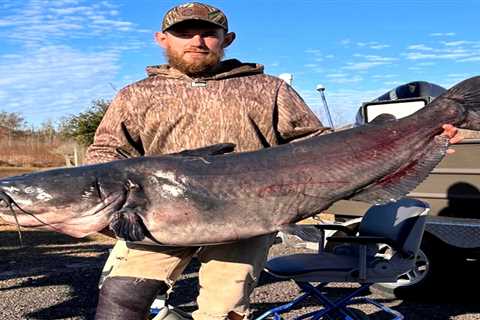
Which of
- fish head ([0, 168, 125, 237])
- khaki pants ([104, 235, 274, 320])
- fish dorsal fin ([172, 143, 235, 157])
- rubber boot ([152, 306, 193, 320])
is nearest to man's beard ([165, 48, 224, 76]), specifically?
fish dorsal fin ([172, 143, 235, 157])

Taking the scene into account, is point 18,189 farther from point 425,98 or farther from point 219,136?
point 425,98

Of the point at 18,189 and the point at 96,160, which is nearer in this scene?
the point at 18,189

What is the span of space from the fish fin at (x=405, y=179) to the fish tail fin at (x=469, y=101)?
5.3 inches

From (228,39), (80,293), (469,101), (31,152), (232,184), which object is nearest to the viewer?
(232,184)

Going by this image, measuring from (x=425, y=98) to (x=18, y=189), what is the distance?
180 inches

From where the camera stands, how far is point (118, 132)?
126 inches

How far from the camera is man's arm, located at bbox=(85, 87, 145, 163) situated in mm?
3160

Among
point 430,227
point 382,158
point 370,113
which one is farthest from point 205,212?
point 370,113

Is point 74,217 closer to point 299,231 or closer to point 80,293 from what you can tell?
point 299,231

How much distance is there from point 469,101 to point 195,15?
1360 millimetres

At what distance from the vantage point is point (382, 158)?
2.96 metres

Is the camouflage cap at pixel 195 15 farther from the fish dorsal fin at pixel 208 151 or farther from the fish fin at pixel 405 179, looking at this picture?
the fish fin at pixel 405 179

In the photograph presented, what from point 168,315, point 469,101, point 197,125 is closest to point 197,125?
point 197,125

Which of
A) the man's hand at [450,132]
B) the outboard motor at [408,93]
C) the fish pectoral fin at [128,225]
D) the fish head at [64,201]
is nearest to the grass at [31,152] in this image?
the outboard motor at [408,93]
